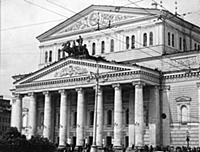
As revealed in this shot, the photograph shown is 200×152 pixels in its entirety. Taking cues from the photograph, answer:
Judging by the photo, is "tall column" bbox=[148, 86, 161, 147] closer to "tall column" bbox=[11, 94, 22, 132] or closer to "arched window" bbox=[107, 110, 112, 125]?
"arched window" bbox=[107, 110, 112, 125]

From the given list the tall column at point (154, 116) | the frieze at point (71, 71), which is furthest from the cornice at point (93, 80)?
the tall column at point (154, 116)

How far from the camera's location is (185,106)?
5228cm

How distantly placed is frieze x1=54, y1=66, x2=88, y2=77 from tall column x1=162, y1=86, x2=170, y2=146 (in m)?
10.2

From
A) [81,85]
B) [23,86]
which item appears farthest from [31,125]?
[81,85]

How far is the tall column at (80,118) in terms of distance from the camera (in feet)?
183

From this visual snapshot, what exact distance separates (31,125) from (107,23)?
1808 cm

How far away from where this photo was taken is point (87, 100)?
Answer: 60750 mm

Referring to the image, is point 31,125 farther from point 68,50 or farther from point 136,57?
point 136,57

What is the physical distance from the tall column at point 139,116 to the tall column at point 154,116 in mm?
2766

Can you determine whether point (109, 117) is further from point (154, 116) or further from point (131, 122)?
point (154, 116)

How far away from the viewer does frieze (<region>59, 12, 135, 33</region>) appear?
62.9 m

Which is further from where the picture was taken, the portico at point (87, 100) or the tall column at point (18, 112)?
the tall column at point (18, 112)

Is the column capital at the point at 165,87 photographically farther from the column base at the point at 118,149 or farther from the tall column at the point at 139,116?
the column base at the point at 118,149

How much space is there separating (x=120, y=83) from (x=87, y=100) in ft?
31.4
